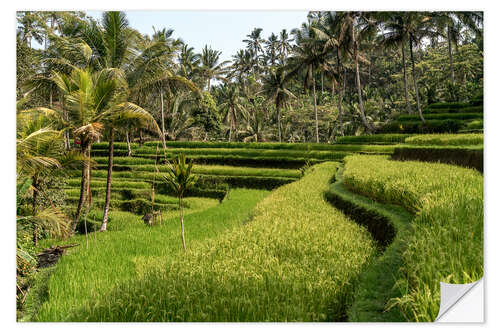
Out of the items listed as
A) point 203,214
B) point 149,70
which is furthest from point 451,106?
point 149,70

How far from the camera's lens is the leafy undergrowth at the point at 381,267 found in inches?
101

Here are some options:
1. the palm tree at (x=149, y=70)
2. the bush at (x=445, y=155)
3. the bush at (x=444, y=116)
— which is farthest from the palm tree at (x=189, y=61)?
the bush at (x=445, y=155)

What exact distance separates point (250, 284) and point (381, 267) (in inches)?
51.2

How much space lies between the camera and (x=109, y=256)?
200 inches

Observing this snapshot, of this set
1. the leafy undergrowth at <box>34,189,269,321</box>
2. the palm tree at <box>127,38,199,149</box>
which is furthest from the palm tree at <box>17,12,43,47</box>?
the leafy undergrowth at <box>34,189,269,321</box>

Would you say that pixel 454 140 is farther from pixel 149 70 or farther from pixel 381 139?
pixel 149 70

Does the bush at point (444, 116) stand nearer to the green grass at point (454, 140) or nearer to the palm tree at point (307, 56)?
the green grass at point (454, 140)

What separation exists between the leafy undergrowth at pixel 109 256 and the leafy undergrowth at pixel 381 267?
227 centimetres

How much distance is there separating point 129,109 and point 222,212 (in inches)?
147

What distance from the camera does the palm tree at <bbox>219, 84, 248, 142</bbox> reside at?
84.3ft

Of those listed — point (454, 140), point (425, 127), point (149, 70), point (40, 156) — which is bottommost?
point (40, 156)

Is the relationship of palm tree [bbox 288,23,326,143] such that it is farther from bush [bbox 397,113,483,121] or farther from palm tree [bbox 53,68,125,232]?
palm tree [bbox 53,68,125,232]
